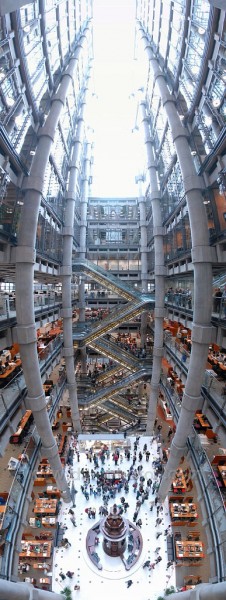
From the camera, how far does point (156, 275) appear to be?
2377 centimetres

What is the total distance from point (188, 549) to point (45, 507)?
332 inches

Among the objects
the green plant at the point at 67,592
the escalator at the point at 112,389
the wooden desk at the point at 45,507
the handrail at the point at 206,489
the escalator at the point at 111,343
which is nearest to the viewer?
the handrail at the point at 206,489

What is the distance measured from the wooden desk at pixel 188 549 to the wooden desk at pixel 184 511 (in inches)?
53.3

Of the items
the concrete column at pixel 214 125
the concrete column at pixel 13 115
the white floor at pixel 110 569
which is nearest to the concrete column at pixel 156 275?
the white floor at pixel 110 569

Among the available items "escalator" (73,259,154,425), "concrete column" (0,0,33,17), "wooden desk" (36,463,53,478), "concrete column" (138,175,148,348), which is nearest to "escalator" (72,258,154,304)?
"escalator" (73,259,154,425)

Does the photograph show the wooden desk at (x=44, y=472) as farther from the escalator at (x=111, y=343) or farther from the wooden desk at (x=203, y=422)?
the wooden desk at (x=203, y=422)

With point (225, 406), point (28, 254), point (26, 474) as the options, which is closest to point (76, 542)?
point (26, 474)

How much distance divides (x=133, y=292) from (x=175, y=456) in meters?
13.0

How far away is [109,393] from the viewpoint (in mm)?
27969

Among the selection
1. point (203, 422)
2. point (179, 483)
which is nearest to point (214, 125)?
point (203, 422)

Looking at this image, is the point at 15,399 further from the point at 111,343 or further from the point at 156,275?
the point at 111,343

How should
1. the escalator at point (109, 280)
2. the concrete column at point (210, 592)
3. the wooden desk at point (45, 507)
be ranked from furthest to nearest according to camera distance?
the escalator at point (109, 280), the wooden desk at point (45, 507), the concrete column at point (210, 592)

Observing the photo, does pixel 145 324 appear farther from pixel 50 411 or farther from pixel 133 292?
pixel 50 411

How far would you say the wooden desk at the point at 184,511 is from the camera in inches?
689
